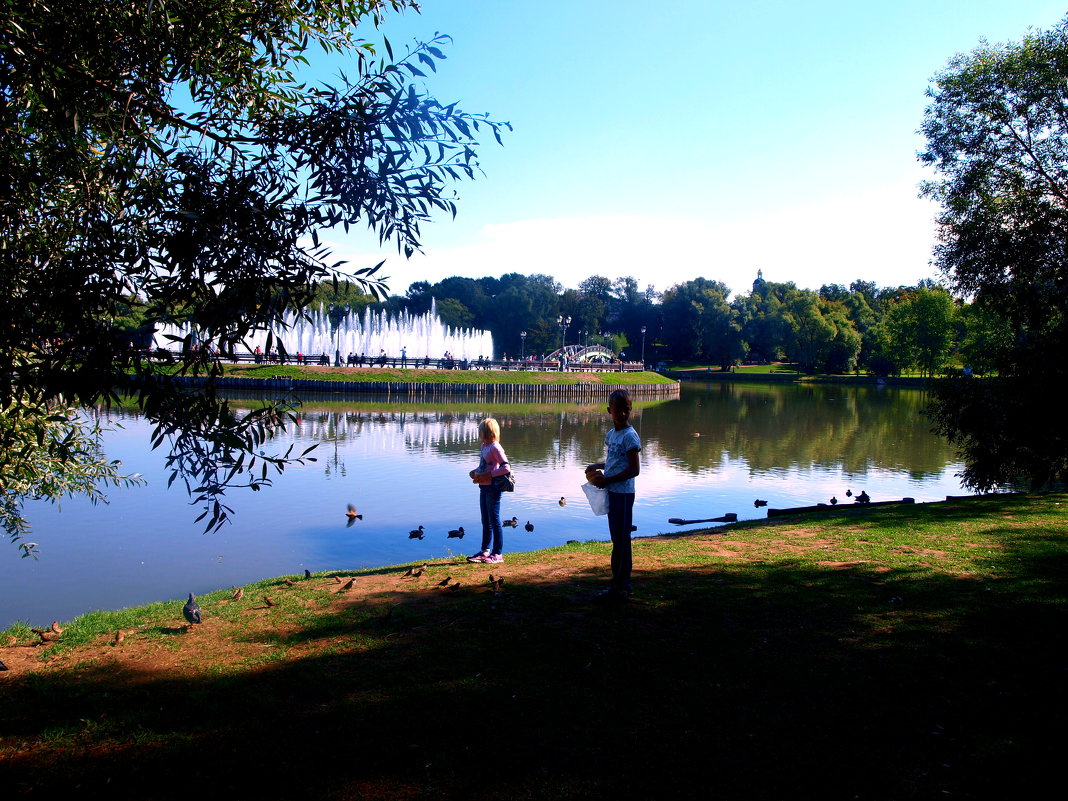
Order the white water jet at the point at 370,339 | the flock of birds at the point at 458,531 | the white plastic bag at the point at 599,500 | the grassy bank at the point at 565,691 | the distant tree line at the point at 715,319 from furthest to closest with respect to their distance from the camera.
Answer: the distant tree line at the point at 715,319 < the white water jet at the point at 370,339 < the flock of birds at the point at 458,531 < the white plastic bag at the point at 599,500 < the grassy bank at the point at 565,691

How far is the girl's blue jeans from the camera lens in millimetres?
9445

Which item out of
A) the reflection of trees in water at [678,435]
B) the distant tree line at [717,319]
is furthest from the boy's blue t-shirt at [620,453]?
the distant tree line at [717,319]

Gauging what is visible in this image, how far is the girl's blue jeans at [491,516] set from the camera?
372 inches

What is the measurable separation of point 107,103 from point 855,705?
650cm

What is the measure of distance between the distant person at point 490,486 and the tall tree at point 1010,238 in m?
11.7

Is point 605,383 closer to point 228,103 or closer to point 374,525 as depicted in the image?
point 374,525

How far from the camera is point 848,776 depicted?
13.4 ft

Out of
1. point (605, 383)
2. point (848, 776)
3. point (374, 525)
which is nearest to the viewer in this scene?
point (848, 776)

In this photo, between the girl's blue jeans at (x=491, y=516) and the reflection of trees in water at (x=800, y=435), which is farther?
the reflection of trees in water at (x=800, y=435)

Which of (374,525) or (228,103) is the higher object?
(228,103)

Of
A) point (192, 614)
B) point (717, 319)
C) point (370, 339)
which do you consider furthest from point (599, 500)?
point (717, 319)

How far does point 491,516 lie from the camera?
9.64m

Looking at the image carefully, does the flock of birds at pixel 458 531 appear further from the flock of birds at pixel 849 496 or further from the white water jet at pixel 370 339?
the white water jet at pixel 370 339

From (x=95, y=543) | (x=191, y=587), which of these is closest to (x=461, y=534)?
(x=191, y=587)
